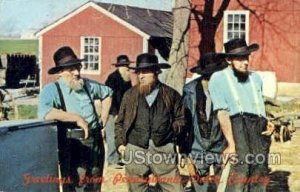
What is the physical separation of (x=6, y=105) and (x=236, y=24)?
6.52 m

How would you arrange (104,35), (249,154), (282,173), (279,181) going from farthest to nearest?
(104,35) < (282,173) < (279,181) < (249,154)

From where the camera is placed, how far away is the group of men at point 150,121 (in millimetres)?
3996

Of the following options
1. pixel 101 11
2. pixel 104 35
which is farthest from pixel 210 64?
pixel 104 35

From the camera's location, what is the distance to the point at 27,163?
12.1 ft

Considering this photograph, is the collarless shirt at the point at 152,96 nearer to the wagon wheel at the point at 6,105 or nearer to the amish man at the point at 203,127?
the amish man at the point at 203,127

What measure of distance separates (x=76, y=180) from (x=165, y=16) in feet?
13.5

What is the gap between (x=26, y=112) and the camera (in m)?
7.16

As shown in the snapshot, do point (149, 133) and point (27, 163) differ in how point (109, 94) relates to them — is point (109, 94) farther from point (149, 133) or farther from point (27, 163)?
point (27, 163)

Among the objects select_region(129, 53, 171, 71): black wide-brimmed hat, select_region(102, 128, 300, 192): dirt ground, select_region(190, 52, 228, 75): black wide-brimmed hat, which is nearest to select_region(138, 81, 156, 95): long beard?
select_region(129, 53, 171, 71): black wide-brimmed hat

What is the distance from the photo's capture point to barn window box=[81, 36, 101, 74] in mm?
8930

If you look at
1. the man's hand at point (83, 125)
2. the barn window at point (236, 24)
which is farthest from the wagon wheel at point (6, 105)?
the barn window at point (236, 24)

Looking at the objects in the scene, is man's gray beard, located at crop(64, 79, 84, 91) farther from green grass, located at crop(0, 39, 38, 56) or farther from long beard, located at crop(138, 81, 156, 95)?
green grass, located at crop(0, 39, 38, 56)

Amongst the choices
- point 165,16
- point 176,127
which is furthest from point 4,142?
point 165,16

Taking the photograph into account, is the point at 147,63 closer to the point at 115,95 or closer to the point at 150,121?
the point at 150,121
